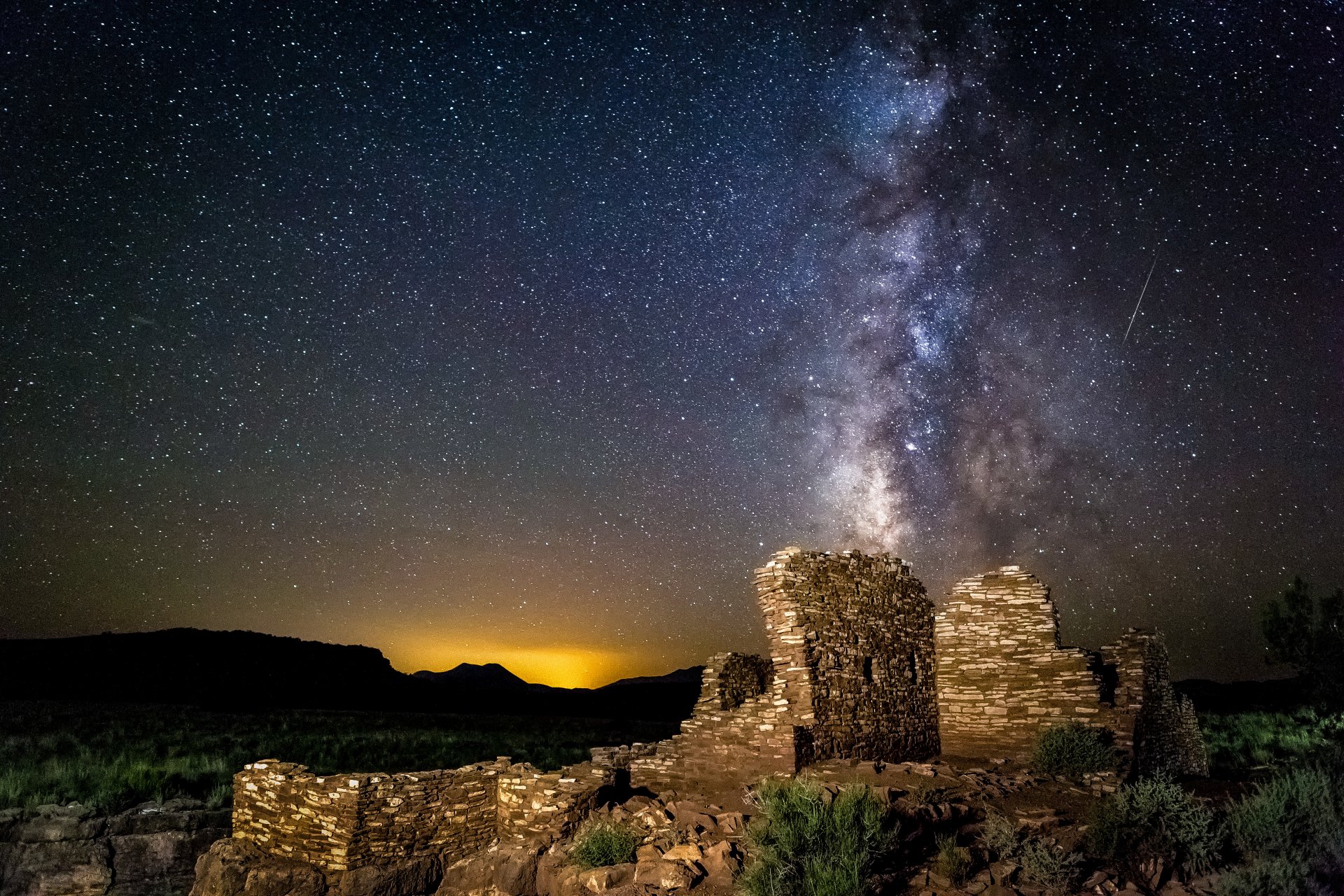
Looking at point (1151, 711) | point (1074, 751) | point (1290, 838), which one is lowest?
Answer: point (1290, 838)

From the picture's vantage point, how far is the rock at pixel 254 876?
11445 mm

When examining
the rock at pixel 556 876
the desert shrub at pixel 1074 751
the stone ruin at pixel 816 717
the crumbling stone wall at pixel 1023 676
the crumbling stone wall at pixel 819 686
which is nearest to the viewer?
the rock at pixel 556 876

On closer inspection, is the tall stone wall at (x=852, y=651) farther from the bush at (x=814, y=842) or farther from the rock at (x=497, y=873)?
the rock at (x=497, y=873)

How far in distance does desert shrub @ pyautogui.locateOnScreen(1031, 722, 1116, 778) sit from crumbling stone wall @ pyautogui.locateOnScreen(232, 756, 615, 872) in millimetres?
7317

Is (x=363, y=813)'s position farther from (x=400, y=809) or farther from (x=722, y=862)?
(x=722, y=862)

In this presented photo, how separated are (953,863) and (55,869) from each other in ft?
A: 66.6

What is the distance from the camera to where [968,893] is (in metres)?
8.16

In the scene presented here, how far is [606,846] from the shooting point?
10.1m

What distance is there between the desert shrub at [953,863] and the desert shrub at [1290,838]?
2442mm

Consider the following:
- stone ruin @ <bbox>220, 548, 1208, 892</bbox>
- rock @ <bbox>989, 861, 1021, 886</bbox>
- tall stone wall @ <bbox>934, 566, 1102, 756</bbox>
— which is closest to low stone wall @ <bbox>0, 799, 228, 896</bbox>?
stone ruin @ <bbox>220, 548, 1208, 892</bbox>

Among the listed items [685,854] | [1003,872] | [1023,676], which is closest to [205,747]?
[685,854]

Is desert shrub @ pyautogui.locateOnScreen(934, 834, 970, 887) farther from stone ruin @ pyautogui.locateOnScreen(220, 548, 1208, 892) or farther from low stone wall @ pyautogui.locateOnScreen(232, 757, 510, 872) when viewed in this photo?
low stone wall @ pyautogui.locateOnScreen(232, 757, 510, 872)

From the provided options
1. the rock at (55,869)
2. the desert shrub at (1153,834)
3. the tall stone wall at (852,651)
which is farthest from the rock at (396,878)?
the rock at (55,869)

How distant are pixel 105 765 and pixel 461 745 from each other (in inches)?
470
